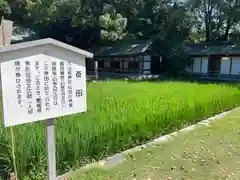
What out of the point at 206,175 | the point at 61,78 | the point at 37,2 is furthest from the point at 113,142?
the point at 37,2

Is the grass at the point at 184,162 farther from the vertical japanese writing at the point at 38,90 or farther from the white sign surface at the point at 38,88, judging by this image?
the vertical japanese writing at the point at 38,90

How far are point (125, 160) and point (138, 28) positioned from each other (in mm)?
29384

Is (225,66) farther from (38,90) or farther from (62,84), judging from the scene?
(38,90)

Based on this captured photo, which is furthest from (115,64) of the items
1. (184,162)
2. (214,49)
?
(184,162)

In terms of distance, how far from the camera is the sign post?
2967 mm

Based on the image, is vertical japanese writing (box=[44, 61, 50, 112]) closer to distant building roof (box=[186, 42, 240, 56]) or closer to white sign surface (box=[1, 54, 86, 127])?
white sign surface (box=[1, 54, 86, 127])

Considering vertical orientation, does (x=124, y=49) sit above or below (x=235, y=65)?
above

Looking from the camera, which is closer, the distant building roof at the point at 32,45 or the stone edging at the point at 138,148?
the distant building roof at the point at 32,45

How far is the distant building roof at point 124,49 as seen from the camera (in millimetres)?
26314

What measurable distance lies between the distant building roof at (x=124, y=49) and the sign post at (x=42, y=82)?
22.5 meters

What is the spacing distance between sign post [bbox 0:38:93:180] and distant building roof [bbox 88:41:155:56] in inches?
886

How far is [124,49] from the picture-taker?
1108 inches

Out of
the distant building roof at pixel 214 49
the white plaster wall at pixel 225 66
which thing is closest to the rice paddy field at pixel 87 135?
the distant building roof at pixel 214 49

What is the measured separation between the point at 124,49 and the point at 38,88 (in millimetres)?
25357
